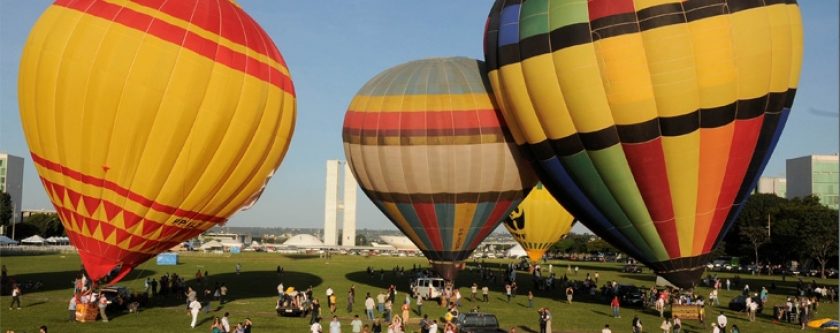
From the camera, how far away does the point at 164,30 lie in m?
21.8

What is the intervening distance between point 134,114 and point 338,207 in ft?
372

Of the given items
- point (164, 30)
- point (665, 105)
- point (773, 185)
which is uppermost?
point (773, 185)

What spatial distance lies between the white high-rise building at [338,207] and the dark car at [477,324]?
363 feet

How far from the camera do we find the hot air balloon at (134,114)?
21031mm

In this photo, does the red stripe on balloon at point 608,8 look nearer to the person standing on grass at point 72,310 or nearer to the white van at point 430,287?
the white van at point 430,287

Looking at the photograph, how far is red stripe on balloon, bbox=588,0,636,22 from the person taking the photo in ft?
73.9

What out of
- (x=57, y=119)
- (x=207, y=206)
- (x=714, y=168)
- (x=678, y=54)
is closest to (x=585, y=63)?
(x=678, y=54)

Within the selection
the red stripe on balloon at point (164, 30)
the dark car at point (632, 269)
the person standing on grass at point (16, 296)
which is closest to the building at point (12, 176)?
the dark car at point (632, 269)

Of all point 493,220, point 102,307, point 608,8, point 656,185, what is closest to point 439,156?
point 493,220

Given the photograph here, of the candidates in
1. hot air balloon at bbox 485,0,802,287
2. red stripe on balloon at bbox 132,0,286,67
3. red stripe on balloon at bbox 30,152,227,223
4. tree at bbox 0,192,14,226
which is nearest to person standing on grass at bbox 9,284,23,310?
red stripe on balloon at bbox 30,152,227,223

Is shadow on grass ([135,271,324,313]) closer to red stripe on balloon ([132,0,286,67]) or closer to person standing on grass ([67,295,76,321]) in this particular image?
person standing on grass ([67,295,76,321])

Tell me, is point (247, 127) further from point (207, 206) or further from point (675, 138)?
point (675, 138)

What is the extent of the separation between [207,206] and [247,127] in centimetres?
303

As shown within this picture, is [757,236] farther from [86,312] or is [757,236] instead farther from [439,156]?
[86,312]
